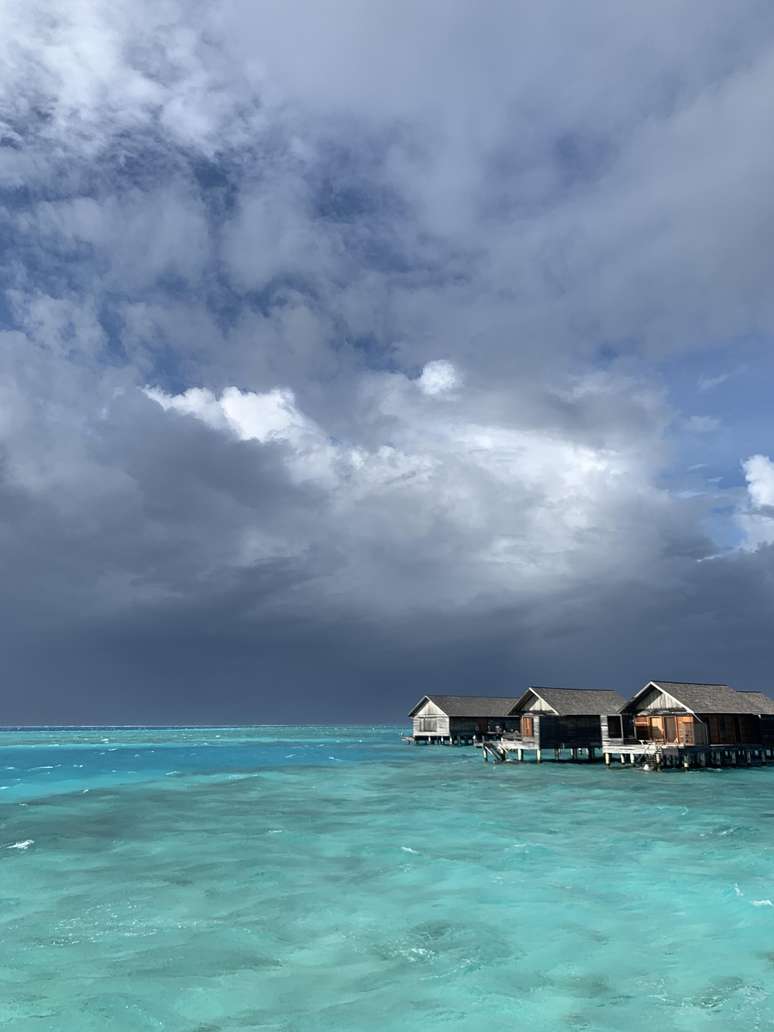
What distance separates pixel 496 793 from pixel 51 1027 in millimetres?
33571

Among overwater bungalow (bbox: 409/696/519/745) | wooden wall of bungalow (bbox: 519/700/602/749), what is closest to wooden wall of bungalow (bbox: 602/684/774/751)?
wooden wall of bungalow (bbox: 519/700/602/749)

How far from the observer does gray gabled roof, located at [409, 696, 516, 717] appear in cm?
9700

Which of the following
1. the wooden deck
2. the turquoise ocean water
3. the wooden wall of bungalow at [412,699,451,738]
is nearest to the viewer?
the turquoise ocean water

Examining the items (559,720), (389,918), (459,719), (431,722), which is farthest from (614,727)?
(389,918)

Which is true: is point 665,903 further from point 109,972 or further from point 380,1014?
point 109,972

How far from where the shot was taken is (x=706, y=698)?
59656 millimetres

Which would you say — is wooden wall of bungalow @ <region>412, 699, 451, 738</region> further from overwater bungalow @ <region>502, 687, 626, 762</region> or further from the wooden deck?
overwater bungalow @ <region>502, 687, 626, 762</region>

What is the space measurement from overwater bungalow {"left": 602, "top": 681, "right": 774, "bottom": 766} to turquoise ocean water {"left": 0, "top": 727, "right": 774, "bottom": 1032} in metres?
21.9

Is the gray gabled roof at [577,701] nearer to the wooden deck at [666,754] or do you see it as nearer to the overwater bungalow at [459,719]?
the wooden deck at [666,754]

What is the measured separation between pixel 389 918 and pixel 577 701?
174ft

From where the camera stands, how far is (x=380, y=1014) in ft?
41.0

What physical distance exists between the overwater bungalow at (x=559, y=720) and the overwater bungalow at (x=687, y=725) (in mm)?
3998

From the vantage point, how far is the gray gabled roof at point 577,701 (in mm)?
65438

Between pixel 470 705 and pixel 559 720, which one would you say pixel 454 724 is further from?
pixel 559 720
